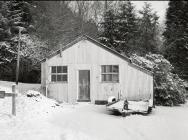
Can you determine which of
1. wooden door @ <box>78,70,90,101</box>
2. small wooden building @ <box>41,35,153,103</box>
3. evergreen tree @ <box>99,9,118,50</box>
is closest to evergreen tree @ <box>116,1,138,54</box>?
evergreen tree @ <box>99,9,118,50</box>

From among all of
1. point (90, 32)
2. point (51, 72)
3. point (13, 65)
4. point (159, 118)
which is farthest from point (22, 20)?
point (159, 118)

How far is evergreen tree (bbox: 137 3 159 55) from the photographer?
31.1m

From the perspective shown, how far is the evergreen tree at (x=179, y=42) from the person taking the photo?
2878 cm

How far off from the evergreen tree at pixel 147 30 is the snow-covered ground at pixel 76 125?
18791 mm

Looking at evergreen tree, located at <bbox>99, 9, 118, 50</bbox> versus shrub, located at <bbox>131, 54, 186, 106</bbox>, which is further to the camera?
evergreen tree, located at <bbox>99, 9, 118, 50</bbox>

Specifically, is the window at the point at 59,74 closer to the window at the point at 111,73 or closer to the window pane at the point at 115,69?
the window at the point at 111,73

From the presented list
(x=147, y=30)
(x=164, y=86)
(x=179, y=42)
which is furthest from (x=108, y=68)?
(x=147, y=30)

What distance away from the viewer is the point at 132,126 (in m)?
10.5

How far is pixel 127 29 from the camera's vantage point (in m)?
29.7

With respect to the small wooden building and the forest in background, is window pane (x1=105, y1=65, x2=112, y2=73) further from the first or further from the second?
the forest in background

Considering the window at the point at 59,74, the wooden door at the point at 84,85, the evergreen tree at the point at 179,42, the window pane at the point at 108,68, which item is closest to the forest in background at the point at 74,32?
the evergreen tree at the point at 179,42

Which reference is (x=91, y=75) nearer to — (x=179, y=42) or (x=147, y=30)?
(x=179, y=42)

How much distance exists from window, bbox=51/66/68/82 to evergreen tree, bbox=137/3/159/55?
573 inches

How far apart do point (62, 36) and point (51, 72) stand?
15193 millimetres
